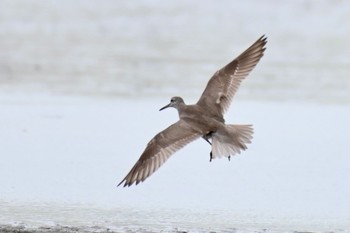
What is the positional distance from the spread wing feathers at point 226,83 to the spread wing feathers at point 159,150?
452mm

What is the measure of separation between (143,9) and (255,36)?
6.11 feet

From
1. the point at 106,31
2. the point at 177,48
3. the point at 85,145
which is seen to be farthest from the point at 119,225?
the point at 106,31

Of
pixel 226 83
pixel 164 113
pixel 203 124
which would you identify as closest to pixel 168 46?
pixel 164 113

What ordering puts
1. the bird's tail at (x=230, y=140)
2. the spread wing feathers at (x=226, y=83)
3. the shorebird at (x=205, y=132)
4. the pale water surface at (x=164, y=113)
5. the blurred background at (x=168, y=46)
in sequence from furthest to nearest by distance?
1. the blurred background at (x=168, y=46)
2. the spread wing feathers at (x=226, y=83)
3. the bird's tail at (x=230, y=140)
4. the shorebird at (x=205, y=132)
5. the pale water surface at (x=164, y=113)

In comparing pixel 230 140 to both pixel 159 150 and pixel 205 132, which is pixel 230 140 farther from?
pixel 159 150

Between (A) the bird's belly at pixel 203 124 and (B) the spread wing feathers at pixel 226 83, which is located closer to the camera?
(A) the bird's belly at pixel 203 124

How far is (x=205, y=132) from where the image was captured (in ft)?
21.0

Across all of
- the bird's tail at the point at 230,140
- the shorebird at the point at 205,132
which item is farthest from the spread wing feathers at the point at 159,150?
the bird's tail at the point at 230,140

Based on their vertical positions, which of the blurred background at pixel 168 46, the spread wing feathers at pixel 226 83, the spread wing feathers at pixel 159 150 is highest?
the blurred background at pixel 168 46

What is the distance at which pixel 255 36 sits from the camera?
11.8 m

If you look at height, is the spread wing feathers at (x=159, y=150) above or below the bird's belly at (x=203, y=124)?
below

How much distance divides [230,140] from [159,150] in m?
0.51

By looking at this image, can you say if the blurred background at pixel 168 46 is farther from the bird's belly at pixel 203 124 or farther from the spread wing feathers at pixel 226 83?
the bird's belly at pixel 203 124

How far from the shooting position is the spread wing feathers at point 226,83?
22.7 ft
